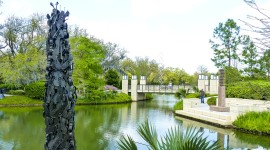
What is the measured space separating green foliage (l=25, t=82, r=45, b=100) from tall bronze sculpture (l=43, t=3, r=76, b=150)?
22.4m

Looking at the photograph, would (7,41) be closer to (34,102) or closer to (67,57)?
(34,102)

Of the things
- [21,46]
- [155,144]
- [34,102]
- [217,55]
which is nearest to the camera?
[155,144]

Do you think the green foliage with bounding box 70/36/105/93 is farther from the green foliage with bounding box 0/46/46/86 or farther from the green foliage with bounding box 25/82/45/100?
the green foliage with bounding box 25/82/45/100

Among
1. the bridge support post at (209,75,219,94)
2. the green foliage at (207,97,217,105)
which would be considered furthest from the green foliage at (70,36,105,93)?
the bridge support post at (209,75,219,94)

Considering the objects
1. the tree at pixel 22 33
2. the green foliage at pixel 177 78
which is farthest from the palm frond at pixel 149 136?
the green foliage at pixel 177 78

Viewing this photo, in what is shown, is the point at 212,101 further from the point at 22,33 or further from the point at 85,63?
the point at 22,33

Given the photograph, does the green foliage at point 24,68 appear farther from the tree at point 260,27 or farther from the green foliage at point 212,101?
the tree at point 260,27

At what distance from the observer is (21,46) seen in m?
29.4

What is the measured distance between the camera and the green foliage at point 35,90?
24.5m

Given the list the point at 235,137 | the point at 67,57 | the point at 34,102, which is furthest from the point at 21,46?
the point at 67,57

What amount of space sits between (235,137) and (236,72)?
1033 cm

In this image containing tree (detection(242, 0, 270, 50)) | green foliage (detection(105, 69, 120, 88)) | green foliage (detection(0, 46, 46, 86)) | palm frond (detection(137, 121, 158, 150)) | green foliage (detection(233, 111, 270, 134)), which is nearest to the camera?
tree (detection(242, 0, 270, 50))

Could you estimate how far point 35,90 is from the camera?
961 inches

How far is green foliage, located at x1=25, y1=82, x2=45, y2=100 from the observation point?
24469 mm
